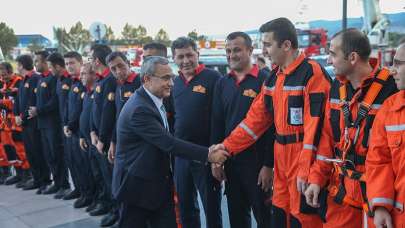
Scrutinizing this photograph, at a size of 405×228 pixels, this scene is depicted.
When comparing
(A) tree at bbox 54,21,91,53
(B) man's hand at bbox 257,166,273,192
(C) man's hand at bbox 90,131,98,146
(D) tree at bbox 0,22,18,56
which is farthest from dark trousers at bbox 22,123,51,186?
(A) tree at bbox 54,21,91,53

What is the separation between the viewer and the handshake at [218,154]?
358 centimetres

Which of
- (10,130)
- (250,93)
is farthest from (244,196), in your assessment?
(10,130)

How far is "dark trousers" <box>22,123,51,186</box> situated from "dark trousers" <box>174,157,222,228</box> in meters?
3.42

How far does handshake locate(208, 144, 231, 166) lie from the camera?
3.58m

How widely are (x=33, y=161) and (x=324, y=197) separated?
544cm

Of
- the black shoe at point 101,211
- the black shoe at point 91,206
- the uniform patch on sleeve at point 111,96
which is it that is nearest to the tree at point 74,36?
the black shoe at point 91,206

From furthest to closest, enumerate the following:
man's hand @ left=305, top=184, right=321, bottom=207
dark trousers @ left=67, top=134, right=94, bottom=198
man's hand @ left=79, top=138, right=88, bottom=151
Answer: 1. dark trousers @ left=67, top=134, right=94, bottom=198
2. man's hand @ left=79, top=138, right=88, bottom=151
3. man's hand @ left=305, top=184, right=321, bottom=207

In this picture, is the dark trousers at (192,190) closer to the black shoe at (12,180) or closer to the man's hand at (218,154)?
the man's hand at (218,154)

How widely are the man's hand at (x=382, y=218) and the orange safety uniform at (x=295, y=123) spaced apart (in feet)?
2.08

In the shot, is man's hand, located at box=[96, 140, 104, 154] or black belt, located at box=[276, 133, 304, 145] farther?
man's hand, located at box=[96, 140, 104, 154]

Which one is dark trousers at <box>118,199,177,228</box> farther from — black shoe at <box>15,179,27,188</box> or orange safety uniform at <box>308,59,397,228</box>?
black shoe at <box>15,179,27,188</box>

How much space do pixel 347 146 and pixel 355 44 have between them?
611 millimetres

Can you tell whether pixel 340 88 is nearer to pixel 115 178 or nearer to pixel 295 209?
pixel 295 209

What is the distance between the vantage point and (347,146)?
104 inches
